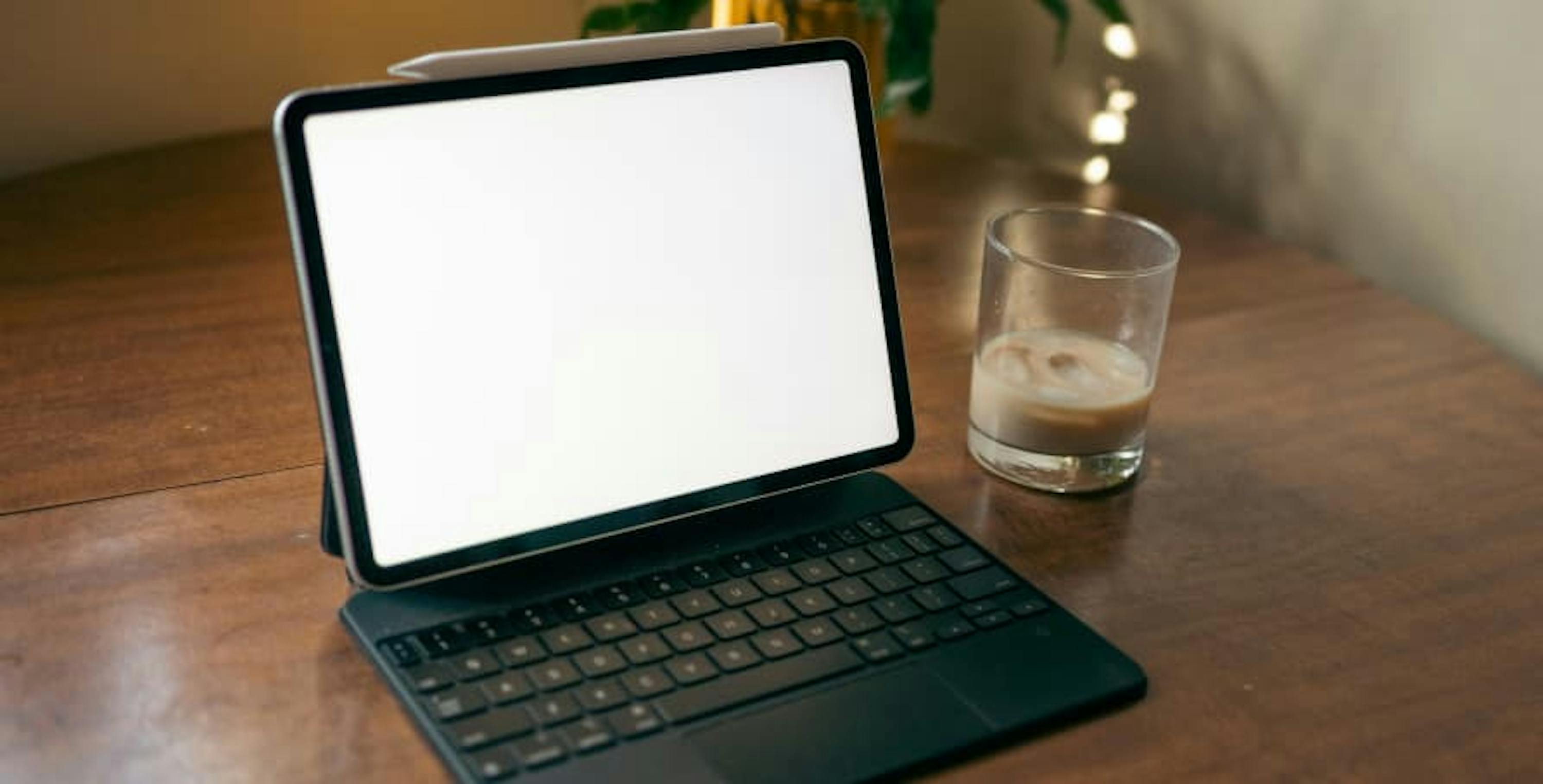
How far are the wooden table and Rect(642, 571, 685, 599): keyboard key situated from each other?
0.41 ft

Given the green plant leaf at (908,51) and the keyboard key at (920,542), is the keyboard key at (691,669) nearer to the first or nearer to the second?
the keyboard key at (920,542)

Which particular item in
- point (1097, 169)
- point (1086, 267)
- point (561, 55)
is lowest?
point (1097, 169)

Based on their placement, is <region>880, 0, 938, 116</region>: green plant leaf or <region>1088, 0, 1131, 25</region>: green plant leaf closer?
<region>880, 0, 938, 116</region>: green plant leaf

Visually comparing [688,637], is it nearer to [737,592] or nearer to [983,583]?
[737,592]

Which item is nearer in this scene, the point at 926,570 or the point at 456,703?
the point at 456,703

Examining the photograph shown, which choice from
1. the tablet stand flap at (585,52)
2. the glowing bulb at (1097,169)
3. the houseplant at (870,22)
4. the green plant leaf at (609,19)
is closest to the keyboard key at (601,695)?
the tablet stand flap at (585,52)

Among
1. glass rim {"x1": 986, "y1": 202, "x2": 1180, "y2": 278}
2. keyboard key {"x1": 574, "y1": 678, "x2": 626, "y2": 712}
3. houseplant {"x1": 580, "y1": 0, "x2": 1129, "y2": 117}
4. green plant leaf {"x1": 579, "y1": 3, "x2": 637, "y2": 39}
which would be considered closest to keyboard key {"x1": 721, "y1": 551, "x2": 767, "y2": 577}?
keyboard key {"x1": 574, "y1": 678, "x2": 626, "y2": 712}

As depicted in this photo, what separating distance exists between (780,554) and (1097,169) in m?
0.82

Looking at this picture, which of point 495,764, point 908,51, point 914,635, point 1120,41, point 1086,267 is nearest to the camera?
point 495,764

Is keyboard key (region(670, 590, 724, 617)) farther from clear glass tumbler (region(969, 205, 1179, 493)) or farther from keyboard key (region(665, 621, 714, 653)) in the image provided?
clear glass tumbler (region(969, 205, 1179, 493))

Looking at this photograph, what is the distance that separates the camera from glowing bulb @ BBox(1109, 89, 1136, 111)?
139 centimetres

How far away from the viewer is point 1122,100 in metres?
1.39

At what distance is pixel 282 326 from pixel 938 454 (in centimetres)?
42

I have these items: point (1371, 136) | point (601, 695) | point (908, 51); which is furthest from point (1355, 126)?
point (601, 695)
